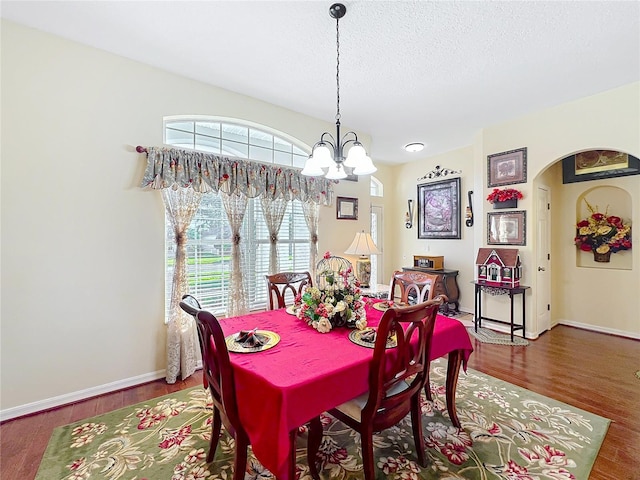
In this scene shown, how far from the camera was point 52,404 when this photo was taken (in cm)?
243

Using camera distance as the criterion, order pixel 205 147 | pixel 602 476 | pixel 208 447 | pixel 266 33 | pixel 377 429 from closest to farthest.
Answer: pixel 377 429 → pixel 602 476 → pixel 208 447 → pixel 266 33 → pixel 205 147

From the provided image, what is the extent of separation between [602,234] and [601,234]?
1cm

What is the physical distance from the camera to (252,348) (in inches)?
64.6

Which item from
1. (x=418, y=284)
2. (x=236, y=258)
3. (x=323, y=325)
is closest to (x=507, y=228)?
(x=418, y=284)

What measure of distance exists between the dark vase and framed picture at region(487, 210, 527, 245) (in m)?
0.09

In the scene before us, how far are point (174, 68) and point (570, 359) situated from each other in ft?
17.1

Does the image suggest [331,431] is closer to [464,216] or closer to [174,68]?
[174,68]

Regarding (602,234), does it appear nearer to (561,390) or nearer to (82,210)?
(561,390)

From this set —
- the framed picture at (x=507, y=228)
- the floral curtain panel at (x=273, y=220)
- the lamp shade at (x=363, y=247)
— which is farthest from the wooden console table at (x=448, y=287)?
the floral curtain panel at (x=273, y=220)

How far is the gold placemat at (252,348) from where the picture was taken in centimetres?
162

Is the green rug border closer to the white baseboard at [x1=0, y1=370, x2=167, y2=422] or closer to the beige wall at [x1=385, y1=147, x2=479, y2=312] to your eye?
the beige wall at [x1=385, y1=147, x2=479, y2=312]

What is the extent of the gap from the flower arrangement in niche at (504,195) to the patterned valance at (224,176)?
2.44 metres

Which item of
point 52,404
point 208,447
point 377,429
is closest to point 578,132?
point 377,429

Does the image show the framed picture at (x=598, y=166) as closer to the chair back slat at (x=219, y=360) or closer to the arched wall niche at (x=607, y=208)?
the arched wall niche at (x=607, y=208)
